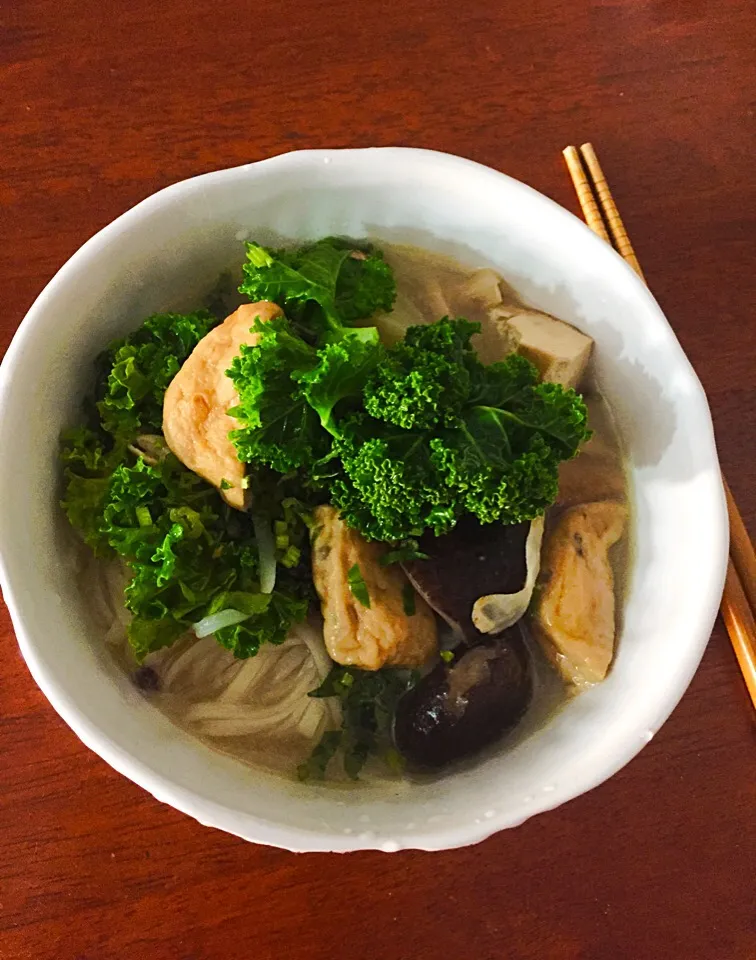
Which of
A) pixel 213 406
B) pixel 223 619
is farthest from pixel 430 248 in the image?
pixel 223 619

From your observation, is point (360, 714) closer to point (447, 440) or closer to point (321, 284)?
point (447, 440)

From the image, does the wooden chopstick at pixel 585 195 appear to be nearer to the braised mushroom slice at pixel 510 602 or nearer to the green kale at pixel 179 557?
the braised mushroom slice at pixel 510 602

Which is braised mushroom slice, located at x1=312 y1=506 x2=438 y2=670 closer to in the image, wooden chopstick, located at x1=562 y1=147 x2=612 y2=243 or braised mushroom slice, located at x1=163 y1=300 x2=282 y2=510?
braised mushroom slice, located at x1=163 y1=300 x2=282 y2=510

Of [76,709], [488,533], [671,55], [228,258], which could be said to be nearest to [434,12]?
[671,55]

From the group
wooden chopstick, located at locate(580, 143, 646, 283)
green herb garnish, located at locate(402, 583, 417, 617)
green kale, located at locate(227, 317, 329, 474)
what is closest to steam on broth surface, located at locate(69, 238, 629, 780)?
green herb garnish, located at locate(402, 583, 417, 617)

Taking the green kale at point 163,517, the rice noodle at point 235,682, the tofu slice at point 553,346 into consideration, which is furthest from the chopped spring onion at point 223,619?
the tofu slice at point 553,346

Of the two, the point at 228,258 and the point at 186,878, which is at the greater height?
the point at 228,258

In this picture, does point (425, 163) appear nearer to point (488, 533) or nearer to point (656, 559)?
point (488, 533)
